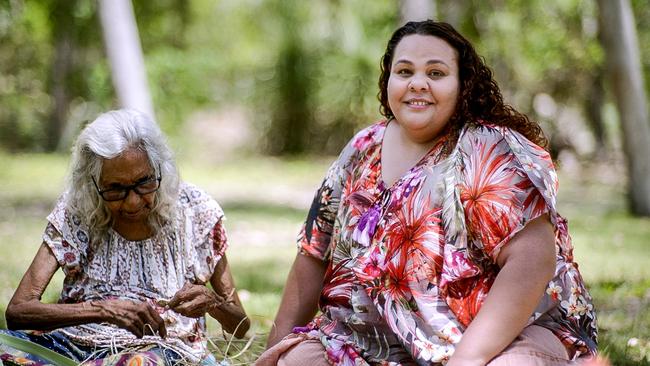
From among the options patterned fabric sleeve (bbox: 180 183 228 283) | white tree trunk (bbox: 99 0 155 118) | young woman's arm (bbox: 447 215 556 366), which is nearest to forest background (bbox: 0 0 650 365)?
white tree trunk (bbox: 99 0 155 118)

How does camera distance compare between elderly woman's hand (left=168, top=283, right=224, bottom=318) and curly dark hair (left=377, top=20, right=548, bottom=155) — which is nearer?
curly dark hair (left=377, top=20, right=548, bottom=155)

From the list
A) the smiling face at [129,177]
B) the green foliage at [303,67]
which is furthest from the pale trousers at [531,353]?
the green foliage at [303,67]

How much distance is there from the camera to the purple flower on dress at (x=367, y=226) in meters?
3.32

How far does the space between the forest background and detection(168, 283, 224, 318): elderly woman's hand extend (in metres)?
7.07

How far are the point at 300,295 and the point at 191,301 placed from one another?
17.6 inches

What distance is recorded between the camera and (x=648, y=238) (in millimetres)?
8695

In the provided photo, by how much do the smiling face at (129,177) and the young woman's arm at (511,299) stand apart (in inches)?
55.1

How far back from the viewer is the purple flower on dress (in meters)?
3.32

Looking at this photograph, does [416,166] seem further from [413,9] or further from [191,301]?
[413,9]

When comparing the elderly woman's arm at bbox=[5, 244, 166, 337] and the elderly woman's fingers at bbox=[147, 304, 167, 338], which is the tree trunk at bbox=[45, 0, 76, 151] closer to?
the elderly woman's arm at bbox=[5, 244, 166, 337]

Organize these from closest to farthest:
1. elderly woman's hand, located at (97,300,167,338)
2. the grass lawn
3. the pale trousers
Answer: the pale trousers < elderly woman's hand, located at (97,300,167,338) < the grass lawn

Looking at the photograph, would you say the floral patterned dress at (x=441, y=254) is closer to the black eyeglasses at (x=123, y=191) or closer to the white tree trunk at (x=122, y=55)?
the black eyeglasses at (x=123, y=191)

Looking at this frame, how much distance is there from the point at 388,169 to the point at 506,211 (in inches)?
21.9

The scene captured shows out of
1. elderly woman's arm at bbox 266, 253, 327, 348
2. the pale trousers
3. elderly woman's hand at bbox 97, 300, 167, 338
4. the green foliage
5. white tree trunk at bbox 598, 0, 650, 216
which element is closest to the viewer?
the pale trousers
